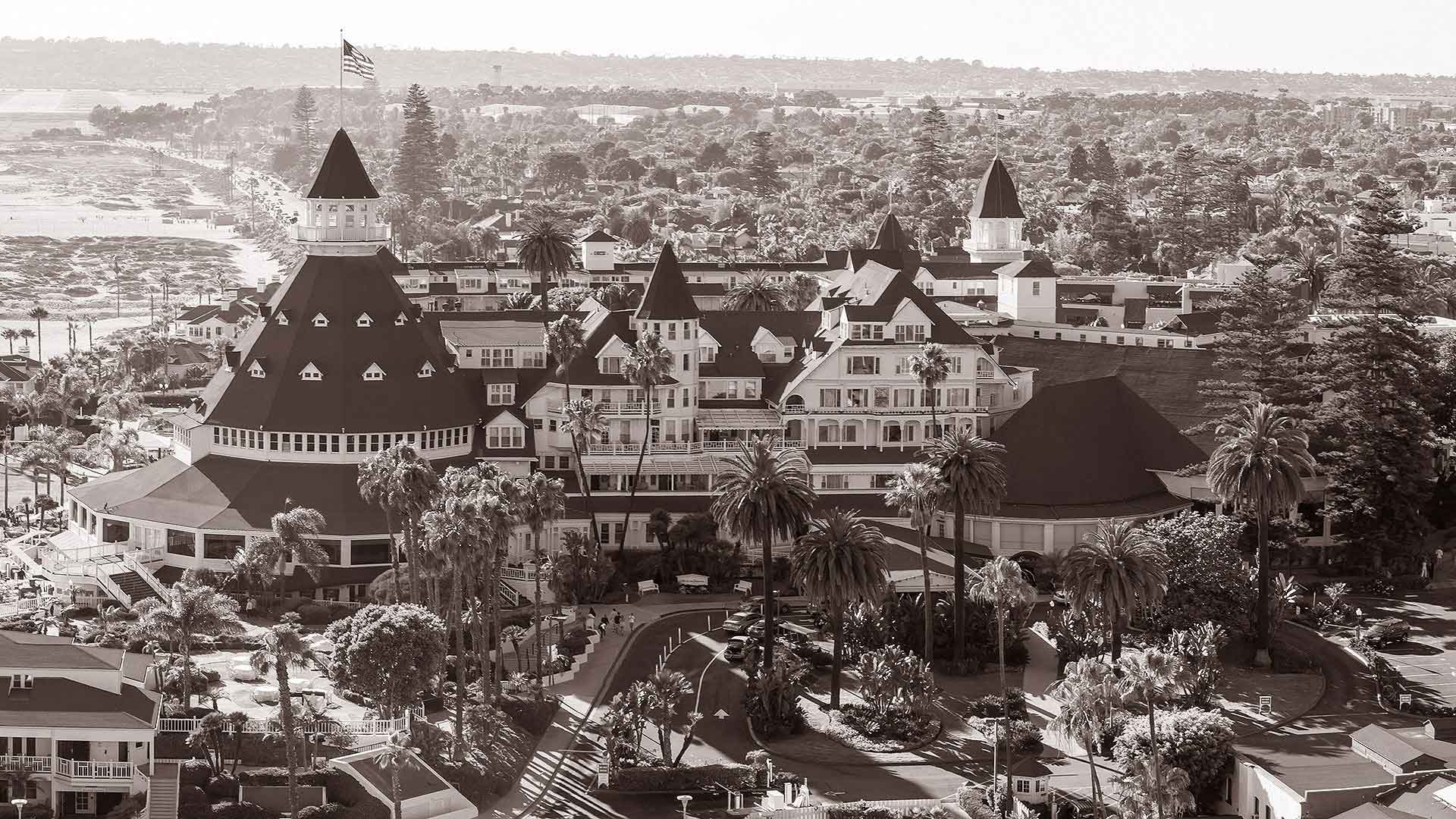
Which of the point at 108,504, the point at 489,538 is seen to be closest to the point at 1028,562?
the point at 489,538

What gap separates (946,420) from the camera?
11850 cm

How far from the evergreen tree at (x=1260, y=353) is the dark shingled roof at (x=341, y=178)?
43.9 m

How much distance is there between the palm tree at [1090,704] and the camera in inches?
2997

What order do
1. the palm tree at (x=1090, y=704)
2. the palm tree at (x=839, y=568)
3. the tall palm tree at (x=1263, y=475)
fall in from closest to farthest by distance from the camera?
the palm tree at (x=1090, y=704), the palm tree at (x=839, y=568), the tall palm tree at (x=1263, y=475)

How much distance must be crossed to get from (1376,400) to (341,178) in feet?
172

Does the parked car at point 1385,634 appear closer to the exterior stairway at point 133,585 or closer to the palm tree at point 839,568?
the palm tree at point 839,568

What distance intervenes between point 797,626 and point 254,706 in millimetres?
24540

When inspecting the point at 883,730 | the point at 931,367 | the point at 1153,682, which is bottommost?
the point at 883,730

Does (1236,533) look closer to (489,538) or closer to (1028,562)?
(1028,562)

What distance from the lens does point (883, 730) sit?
86812mm

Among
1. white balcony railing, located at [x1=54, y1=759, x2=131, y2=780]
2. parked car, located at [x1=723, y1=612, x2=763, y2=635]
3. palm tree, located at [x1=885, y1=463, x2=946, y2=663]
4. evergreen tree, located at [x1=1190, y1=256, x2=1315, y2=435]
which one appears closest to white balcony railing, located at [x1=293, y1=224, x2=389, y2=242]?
parked car, located at [x1=723, y1=612, x2=763, y2=635]

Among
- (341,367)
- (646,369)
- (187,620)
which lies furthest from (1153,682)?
(341,367)

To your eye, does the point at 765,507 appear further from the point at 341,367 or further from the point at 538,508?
the point at 341,367

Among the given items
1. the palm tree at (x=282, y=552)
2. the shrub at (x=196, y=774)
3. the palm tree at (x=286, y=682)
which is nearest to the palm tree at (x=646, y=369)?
the palm tree at (x=282, y=552)
